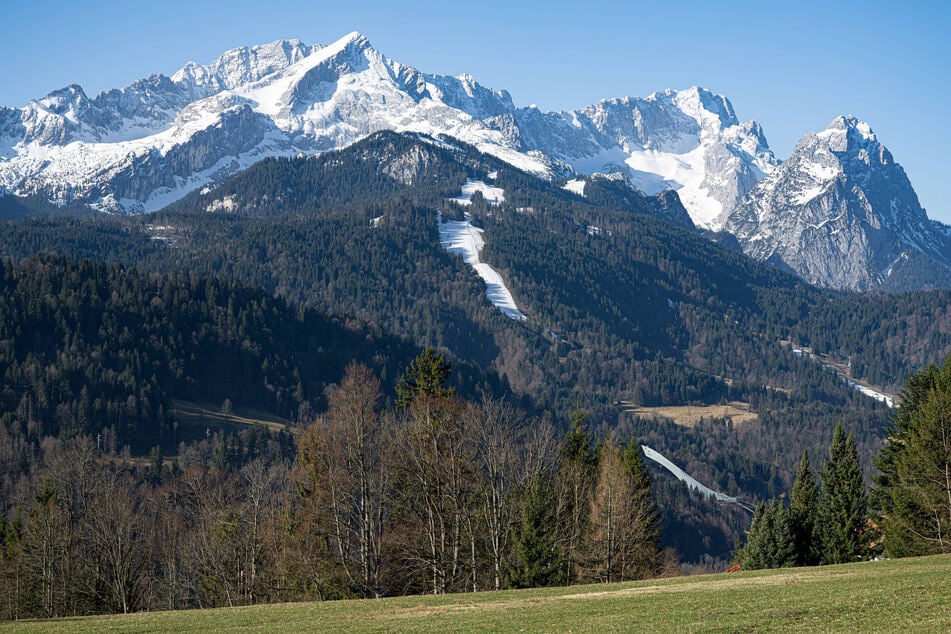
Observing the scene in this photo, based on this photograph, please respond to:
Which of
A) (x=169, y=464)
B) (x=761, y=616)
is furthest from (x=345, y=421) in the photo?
(x=169, y=464)

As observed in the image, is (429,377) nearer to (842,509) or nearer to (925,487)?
(842,509)

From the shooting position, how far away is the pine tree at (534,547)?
61719 millimetres

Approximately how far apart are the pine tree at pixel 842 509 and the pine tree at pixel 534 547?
77.5 ft

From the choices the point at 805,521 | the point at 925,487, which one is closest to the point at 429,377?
the point at 805,521

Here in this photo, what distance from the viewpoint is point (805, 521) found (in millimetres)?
75062

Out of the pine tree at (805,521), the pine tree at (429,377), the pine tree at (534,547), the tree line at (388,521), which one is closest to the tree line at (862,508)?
the pine tree at (805,521)

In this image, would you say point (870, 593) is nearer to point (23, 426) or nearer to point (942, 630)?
point (942, 630)

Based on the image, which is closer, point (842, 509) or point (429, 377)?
point (429, 377)

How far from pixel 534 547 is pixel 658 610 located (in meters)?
22.5

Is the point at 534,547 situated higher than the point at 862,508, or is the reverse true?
the point at 862,508

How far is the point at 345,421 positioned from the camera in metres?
64.1

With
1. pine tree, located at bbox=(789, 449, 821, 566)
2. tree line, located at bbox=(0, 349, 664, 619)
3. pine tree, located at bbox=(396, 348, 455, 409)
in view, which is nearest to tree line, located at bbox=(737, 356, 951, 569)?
pine tree, located at bbox=(789, 449, 821, 566)

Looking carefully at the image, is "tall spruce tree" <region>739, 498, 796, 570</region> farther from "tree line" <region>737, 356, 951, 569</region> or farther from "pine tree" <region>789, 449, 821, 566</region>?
"pine tree" <region>789, 449, 821, 566</region>

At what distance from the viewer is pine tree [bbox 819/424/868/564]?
7200cm
